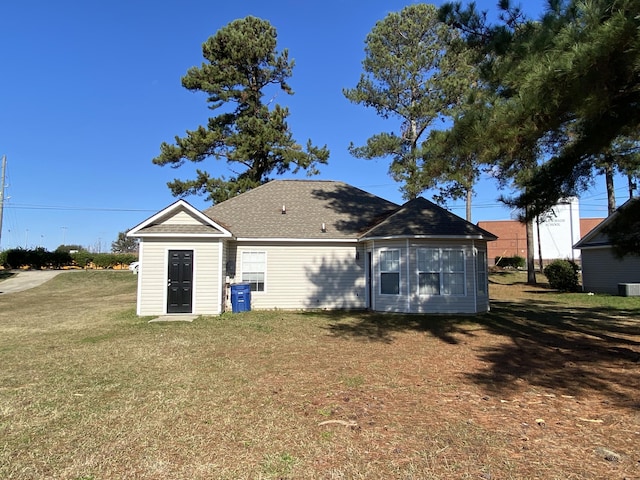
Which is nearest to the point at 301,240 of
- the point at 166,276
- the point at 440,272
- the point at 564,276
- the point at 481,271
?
the point at 166,276

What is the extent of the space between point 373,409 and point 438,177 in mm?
4200

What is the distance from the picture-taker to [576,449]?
3793 mm

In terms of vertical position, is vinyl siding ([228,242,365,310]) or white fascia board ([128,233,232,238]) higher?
white fascia board ([128,233,232,238])

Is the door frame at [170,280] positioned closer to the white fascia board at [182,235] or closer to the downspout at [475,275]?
the white fascia board at [182,235]

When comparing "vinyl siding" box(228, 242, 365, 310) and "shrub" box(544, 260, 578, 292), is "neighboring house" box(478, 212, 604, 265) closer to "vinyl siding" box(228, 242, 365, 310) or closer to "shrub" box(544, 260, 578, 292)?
"shrub" box(544, 260, 578, 292)

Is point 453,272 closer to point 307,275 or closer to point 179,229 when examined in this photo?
point 307,275

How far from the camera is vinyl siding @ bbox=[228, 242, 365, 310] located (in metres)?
15.1

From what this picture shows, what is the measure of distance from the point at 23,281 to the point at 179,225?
21.5 meters

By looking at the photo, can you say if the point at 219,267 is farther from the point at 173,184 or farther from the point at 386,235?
the point at 173,184

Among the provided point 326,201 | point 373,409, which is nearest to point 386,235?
point 326,201

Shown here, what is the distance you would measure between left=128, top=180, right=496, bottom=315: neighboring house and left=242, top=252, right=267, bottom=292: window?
0.04m

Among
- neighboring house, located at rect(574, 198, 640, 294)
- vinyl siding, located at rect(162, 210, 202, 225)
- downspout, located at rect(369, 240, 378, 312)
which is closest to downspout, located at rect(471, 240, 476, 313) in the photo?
downspout, located at rect(369, 240, 378, 312)

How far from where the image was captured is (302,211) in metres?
17.0

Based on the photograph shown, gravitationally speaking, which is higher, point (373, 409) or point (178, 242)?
point (178, 242)
